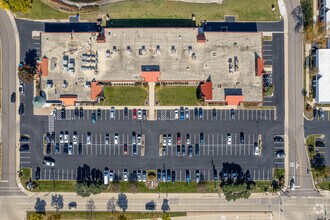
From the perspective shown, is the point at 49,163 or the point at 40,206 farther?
the point at 40,206

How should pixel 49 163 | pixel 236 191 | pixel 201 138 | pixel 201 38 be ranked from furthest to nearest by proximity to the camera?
pixel 201 138 → pixel 49 163 → pixel 236 191 → pixel 201 38

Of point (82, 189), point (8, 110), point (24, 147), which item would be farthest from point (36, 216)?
point (8, 110)

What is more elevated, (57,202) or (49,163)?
(49,163)

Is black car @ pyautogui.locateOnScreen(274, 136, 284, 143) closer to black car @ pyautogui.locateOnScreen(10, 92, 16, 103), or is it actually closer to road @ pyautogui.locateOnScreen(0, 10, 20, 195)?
road @ pyautogui.locateOnScreen(0, 10, 20, 195)

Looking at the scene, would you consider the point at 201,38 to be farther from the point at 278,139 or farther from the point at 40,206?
the point at 40,206

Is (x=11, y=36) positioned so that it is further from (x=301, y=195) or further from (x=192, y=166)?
(x=301, y=195)

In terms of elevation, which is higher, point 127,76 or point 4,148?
point 127,76

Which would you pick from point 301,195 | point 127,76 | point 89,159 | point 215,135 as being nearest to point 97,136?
point 89,159
